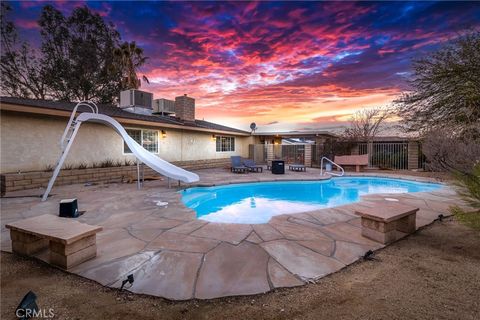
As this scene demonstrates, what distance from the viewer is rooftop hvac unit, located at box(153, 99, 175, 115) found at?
54.0ft

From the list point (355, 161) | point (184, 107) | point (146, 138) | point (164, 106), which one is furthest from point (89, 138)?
point (355, 161)

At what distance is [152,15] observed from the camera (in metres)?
9.63

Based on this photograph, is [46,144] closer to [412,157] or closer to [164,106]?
[164,106]

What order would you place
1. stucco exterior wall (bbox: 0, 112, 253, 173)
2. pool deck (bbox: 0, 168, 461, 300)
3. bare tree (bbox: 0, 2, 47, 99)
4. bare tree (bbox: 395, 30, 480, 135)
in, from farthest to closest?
bare tree (bbox: 0, 2, 47, 99)
stucco exterior wall (bbox: 0, 112, 253, 173)
bare tree (bbox: 395, 30, 480, 135)
pool deck (bbox: 0, 168, 461, 300)

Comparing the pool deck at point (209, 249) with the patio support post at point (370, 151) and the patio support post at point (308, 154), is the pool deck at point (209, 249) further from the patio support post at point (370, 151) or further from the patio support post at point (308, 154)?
the patio support post at point (308, 154)

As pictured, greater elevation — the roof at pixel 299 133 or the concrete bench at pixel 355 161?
the roof at pixel 299 133

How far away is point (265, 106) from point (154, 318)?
55.1 feet

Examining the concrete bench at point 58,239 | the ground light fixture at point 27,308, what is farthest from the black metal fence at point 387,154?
the ground light fixture at point 27,308

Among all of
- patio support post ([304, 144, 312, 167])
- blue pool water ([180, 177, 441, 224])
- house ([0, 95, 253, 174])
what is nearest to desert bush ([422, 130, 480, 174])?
blue pool water ([180, 177, 441, 224])

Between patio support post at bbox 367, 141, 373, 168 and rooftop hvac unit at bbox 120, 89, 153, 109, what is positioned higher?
rooftop hvac unit at bbox 120, 89, 153, 109

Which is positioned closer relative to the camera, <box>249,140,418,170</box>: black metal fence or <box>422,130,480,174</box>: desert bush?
<box>422,130,480,174</box>: desert bush

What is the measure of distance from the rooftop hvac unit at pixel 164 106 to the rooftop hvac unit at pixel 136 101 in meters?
1.88

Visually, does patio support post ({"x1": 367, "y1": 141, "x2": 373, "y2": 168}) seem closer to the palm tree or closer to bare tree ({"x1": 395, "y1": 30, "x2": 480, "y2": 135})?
bare tree ({"x1": 395, "y1": 30, "x2": 480, "y2": 135})

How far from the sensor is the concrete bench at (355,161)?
1406 cm
